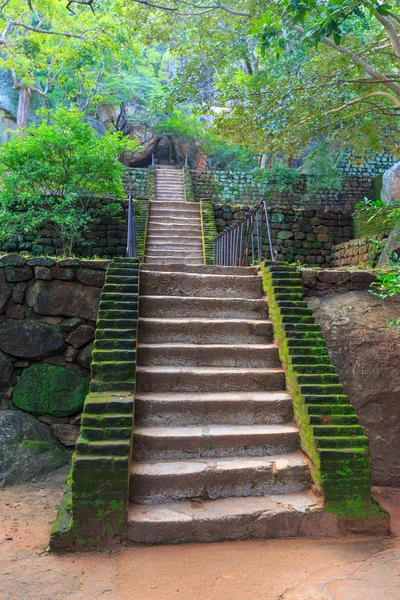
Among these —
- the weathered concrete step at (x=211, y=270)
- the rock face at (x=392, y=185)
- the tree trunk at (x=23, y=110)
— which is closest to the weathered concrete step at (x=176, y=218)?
the rock face at (x=392, y=185)

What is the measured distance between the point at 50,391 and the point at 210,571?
9.88 feet

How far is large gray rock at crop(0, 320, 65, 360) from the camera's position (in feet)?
15.7

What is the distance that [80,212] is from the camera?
8422 mm

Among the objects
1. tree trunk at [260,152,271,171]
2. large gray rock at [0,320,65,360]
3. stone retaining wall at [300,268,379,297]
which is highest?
tree trunk at [260,152,271,171]

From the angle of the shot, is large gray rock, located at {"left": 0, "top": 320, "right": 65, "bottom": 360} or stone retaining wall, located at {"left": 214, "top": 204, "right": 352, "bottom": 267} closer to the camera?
large gray rock, located at {"left": 0, "top": 320, "right": 65, "bottom": 360}

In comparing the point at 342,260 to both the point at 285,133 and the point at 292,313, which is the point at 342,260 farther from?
the point at 292,313

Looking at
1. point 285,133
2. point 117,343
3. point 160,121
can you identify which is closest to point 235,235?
point 285,133

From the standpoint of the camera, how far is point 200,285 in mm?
4699

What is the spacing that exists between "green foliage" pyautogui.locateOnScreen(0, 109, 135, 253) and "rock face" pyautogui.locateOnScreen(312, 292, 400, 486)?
204 inches

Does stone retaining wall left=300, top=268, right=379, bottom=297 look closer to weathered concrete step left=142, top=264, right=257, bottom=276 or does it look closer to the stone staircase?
weathered concrete step left=142, top=264, right=257, bottom=276

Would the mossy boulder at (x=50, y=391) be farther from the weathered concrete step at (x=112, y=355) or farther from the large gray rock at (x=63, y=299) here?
the weathered concrete step at (x=112, y=355)

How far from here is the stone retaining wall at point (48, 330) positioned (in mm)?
4749

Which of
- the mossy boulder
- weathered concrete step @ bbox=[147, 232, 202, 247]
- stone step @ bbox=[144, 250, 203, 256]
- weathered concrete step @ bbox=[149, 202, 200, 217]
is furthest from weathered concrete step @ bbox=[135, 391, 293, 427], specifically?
weathered concrete step @ bbox=[149, 202, 200, 217]

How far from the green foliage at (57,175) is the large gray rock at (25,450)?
4.14 metres
